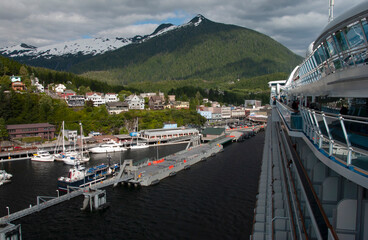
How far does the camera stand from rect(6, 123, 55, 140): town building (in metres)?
34.9

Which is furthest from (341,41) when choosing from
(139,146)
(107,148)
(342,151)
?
(139,146)

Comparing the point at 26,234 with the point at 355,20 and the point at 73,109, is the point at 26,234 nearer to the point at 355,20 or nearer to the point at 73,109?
the point at 355,20

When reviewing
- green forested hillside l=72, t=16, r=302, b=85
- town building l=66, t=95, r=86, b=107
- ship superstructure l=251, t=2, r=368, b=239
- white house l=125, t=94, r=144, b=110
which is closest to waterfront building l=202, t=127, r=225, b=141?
white house l=125, t=94, r=144, b=110

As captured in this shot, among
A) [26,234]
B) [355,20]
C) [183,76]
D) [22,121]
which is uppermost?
[183,76]

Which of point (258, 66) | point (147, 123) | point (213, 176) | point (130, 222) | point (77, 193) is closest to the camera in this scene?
point (130, 222)

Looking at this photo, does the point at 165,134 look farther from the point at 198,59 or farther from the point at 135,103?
the point at 198,59

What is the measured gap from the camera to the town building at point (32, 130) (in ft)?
114

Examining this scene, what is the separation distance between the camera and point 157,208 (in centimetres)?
1516

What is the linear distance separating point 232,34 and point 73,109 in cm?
15959

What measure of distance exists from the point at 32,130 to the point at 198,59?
457 ft

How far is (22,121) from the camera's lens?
3856 centimetres

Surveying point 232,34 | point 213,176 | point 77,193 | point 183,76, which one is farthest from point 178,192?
point 232,34

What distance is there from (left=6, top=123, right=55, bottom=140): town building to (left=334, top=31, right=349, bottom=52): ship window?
3784cm

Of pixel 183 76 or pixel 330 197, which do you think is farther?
pixel 183 76
